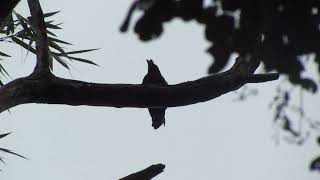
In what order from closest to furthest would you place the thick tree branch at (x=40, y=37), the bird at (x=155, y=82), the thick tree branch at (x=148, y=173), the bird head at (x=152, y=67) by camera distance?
the thick tree branch at (x=148, y=173)
the thick tree branch at (x=40, y=37)
the bird at (x=155, y=82)
the bird head at (x=152, y=67)

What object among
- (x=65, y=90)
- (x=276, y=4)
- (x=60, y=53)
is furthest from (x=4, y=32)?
(x=276, y=4)

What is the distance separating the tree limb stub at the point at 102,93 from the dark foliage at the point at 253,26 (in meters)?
1.51

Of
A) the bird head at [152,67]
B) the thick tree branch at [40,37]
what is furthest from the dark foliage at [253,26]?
the bird head at [152,67]

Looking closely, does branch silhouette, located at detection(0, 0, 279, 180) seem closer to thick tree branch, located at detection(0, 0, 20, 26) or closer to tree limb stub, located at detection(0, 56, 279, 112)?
tree limb stub, located at detection(0, 56, 279, 112)

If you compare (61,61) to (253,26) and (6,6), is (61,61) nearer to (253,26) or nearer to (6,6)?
(6,6)

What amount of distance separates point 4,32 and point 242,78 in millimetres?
2010

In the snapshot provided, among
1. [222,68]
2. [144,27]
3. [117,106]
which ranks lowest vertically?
[117,106]

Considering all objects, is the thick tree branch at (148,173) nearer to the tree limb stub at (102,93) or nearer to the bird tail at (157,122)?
the tree limb stub at (102,93)

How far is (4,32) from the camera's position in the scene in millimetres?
4332

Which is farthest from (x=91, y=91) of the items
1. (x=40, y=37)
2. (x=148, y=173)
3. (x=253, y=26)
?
(x=253, y=26)

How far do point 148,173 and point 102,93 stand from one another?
23.0 inches

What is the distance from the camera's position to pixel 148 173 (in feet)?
9.16

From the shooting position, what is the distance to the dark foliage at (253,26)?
147cm

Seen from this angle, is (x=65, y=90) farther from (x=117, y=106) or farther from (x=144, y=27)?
(x=144, y=27)
